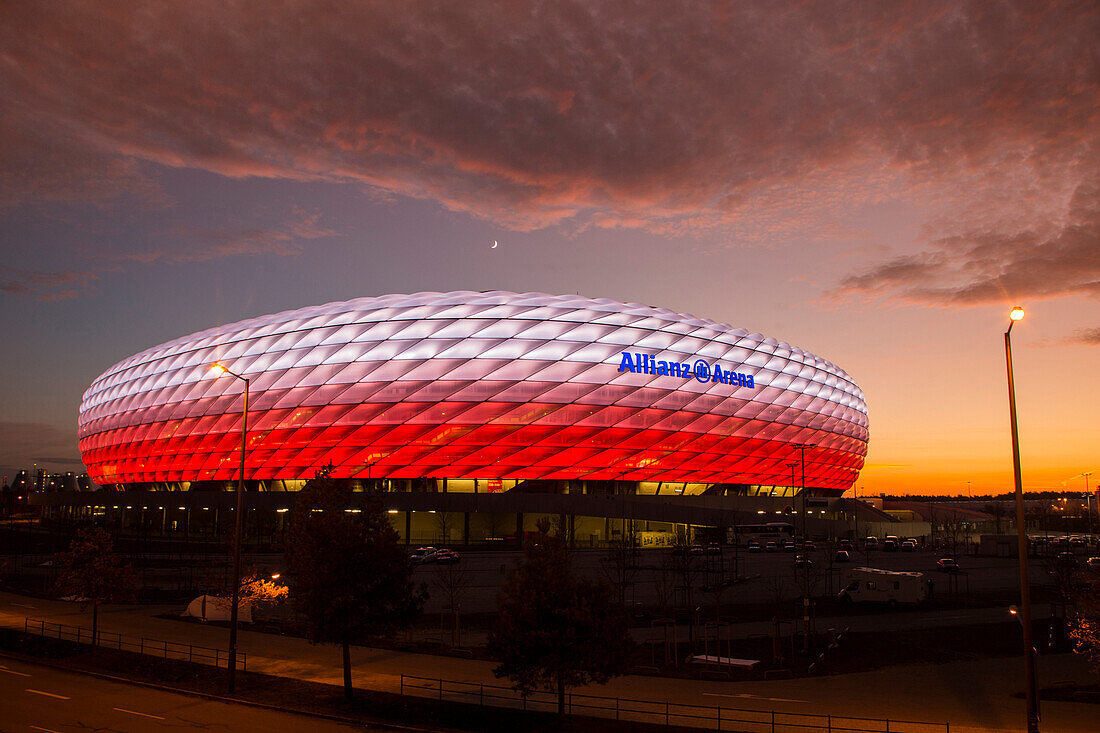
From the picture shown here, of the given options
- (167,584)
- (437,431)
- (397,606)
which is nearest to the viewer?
(397,606)

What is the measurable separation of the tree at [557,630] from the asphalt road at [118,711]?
3.46 m

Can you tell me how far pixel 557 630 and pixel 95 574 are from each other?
18.2m

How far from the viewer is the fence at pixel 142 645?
23.7 meters

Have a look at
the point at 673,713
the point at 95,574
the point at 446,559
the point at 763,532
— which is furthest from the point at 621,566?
the point at 763,532

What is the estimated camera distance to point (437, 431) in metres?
63.2

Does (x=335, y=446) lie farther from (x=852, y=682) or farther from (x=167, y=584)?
(x=852, y=682)

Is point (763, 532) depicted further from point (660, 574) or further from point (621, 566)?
point (621, 566)

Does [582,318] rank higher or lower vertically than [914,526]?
higher

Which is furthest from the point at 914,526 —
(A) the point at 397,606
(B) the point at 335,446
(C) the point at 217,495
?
(A) the point at 397,606

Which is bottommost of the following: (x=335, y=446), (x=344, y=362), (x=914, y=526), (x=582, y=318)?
(x=914, y=526)

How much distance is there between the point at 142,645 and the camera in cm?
2458

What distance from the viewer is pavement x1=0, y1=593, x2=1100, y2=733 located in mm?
17942

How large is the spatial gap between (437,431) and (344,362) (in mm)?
9499

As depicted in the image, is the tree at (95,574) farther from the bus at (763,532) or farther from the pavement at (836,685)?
the bus at (763,532)
